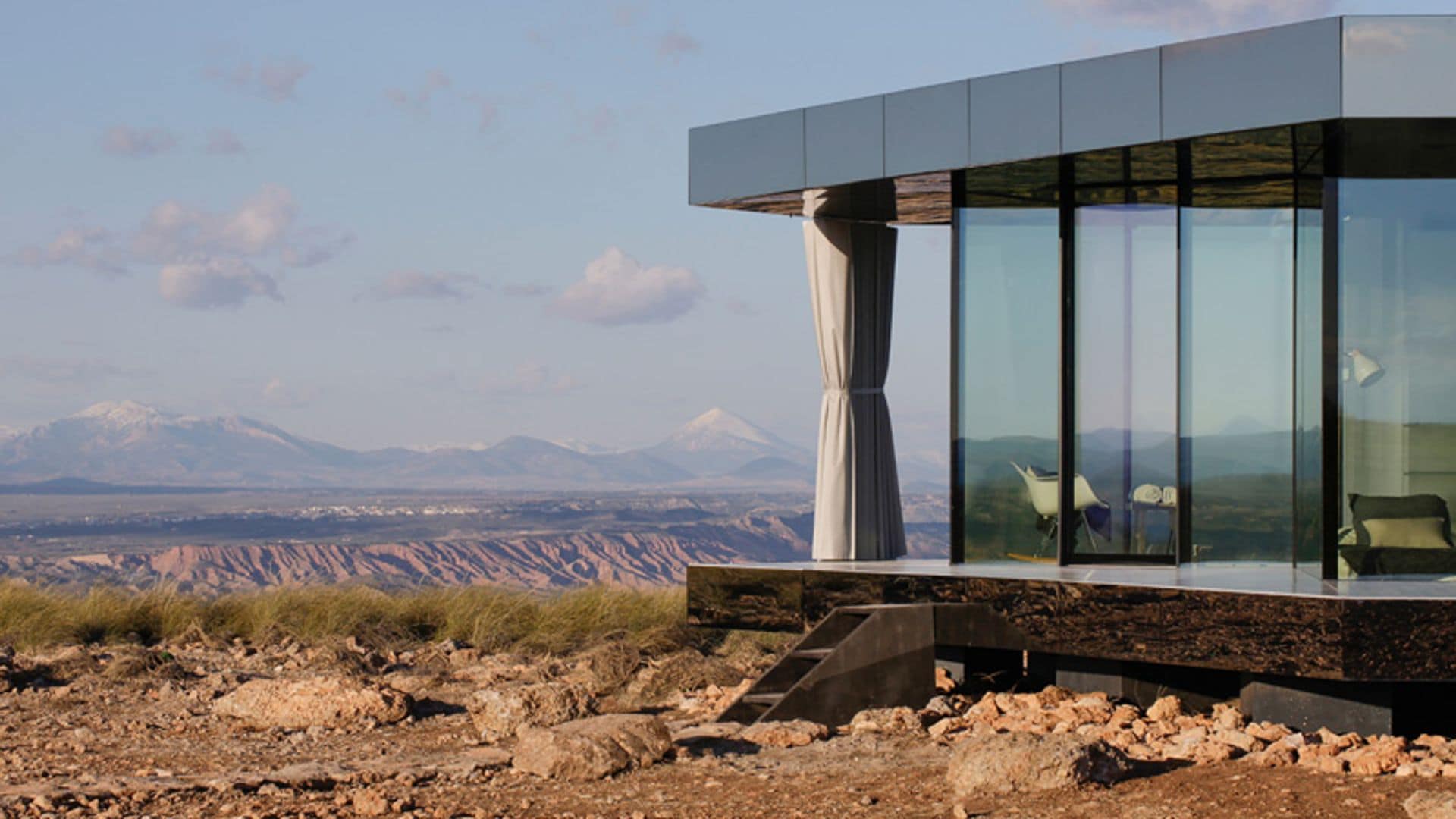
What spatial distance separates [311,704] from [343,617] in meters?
3.92

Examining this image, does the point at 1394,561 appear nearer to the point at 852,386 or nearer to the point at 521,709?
the point at 852,386

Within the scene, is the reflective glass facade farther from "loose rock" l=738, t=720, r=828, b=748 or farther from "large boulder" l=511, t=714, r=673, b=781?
"large boulder" l=511, t=714, r=673, b=781

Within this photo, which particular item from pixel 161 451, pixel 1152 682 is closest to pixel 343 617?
pixel 1152 682

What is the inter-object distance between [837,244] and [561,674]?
3.40m

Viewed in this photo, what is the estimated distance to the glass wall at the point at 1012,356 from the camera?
390 inches

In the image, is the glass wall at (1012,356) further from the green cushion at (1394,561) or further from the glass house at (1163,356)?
the green cushion at (1394,561)

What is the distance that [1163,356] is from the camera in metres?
9.99

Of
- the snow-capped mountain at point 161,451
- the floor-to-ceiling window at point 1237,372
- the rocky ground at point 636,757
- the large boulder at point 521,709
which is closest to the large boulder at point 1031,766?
the rocky ground at point 636,757

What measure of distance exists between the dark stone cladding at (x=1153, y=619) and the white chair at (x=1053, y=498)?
1.02 metres

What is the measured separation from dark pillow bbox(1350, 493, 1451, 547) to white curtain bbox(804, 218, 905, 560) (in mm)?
3472

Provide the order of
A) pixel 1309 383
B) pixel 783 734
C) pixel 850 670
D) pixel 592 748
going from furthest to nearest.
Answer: pixel 1309 383 < pixel 850 670 < pixel 783 734 < pixel 592 748

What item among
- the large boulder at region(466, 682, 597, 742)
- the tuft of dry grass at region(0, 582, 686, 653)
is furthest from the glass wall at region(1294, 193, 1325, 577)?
the tuft of dry grass at region(0, 582, 686, 653)

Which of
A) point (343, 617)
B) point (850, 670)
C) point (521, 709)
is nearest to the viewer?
point (521, 709)

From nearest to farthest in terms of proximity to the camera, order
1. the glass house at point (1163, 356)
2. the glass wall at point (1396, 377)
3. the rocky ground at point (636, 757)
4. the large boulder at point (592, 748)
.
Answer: the rocky ground at point (636, 757) → the large boulder at point (592, 748) → the glass house at point (1163, 356) → the glass wall at point (1396, 377)
